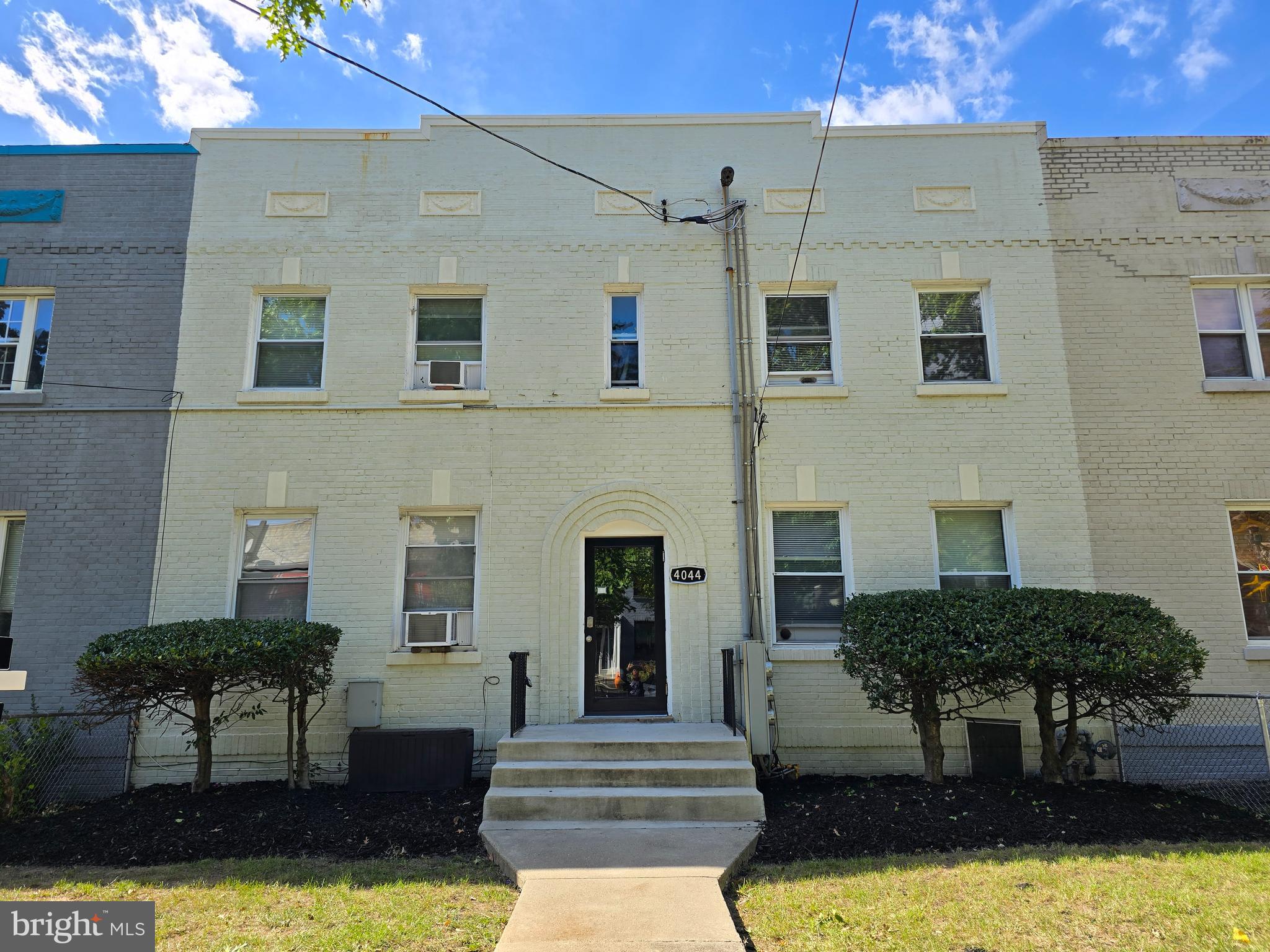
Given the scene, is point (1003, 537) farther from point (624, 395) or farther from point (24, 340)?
point (24, 340)

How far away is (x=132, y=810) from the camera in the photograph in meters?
7.58

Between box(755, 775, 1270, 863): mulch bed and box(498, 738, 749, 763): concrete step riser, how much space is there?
65cm

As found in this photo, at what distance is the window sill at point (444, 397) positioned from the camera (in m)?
9.46

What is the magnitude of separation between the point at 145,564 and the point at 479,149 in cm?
632

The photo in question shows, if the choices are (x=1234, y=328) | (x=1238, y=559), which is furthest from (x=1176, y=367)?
(x=1238, y=559)

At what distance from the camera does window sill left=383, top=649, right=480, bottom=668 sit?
888 cm

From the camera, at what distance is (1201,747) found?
867 centimetres

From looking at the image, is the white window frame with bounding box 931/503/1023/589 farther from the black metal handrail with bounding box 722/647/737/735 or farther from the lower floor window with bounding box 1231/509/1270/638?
the black metal handrail with bounding box 722/647/737/735

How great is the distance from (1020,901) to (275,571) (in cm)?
793

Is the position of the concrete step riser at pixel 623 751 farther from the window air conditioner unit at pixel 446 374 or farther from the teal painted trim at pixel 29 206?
the teal painted trim at pixel 29 206

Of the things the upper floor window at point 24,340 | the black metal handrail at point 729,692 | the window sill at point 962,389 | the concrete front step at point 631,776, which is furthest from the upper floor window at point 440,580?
the window sill at point 962,389

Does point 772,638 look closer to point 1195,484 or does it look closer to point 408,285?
point 1195,484

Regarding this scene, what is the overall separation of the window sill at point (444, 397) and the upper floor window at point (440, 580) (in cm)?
132

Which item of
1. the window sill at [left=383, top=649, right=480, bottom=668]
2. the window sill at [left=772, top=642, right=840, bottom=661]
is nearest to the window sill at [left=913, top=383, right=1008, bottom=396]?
the window sill at [left=772, top=642, right=840, bottom=661]
